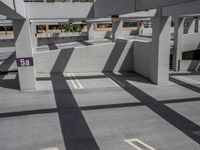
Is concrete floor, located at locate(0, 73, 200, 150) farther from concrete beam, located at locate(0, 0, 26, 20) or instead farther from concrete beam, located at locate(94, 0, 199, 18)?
concrete beam, located at locate(94, 0, 199, 18)

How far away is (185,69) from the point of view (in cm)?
2139

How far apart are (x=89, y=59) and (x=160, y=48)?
6895 mm

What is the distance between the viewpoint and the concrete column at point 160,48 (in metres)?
15.8

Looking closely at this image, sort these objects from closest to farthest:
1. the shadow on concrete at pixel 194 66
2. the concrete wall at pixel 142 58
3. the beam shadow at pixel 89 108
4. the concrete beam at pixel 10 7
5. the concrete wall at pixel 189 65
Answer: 1. the concrete beam at pixel 10 7
2. the beam shadow at pixel 89 108
3. the concrete wall at pixel 142 58
4. the concrete wall at pixel 189 65
5. the shadow on concrete at pixel 194 66

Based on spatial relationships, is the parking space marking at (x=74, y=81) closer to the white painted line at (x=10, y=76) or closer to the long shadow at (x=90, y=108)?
the long shadow at (x=90, y=108)

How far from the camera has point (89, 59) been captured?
2086 cm

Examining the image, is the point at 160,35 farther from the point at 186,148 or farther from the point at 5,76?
the point at 5,76

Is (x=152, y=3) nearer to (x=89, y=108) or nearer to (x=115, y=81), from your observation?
(x=89, y=108)

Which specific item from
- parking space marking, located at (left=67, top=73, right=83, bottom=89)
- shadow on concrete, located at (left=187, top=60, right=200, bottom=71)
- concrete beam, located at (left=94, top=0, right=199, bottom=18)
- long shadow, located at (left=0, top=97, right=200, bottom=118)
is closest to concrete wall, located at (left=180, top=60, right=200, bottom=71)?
shadow on concrete, located at (left=187, top=60, right=200, bottom=71)

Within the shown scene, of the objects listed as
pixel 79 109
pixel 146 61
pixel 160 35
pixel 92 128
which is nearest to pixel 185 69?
pixel 146 61

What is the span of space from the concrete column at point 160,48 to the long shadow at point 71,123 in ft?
20.0

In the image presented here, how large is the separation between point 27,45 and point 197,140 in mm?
10754

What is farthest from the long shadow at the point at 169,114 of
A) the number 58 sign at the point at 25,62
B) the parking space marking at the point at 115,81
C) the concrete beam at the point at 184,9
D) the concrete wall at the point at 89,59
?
the concrete wall at the point at 89,59

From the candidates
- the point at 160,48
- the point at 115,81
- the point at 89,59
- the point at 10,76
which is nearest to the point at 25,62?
the point at 10,76
